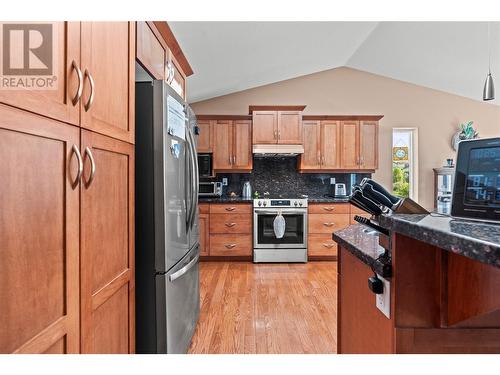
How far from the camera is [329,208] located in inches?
172

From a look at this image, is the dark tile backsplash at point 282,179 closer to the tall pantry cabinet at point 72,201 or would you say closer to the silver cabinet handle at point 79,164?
the tall pantry cabinet at point 72,201

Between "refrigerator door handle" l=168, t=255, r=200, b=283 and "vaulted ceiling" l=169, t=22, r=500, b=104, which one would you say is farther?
"vaulted ceiling" l=169, t=22, r=500, b=104

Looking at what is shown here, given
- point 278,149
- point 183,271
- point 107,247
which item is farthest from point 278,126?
point 107,247

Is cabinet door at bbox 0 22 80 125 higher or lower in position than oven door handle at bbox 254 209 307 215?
higher

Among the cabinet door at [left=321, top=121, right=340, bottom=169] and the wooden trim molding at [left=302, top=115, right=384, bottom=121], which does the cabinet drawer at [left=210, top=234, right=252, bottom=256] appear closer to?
the cabinet door at [left=321, top=121, right=340, bottom=169]

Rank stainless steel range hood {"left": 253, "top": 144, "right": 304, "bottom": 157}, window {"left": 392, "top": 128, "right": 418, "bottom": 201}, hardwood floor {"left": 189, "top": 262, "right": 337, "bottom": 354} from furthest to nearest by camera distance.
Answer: window {"left": 392, "top": 128, "right": 418, "bottom": 201} → stainless steel range hood {"left": 253, "top": 144, "right": 304, "bottom": 157} → hardwood floor {"left": 189, "top": 262, "right": 337, "bottom": 354}

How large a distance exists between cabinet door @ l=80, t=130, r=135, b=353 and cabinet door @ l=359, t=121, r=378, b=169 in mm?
3939

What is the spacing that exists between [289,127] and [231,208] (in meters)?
1.45

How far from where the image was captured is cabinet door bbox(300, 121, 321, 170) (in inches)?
184

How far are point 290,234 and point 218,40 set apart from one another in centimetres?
263

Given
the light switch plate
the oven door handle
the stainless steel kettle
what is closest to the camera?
the light switch plate

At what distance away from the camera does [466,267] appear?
778 millimetres

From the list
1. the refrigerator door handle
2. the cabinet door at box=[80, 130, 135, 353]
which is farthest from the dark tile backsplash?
the cabinet door at box=[80, 130, 135, 353]
